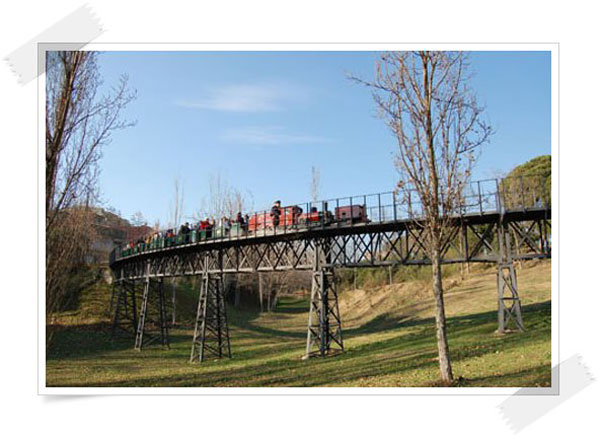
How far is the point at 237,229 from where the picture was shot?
23.7 metres

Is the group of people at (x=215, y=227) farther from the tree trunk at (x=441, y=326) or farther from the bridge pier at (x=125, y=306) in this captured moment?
the tree trunk at (x=441, y=326)

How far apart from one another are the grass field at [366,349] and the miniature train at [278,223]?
627cm

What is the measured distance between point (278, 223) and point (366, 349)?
25.4 feet

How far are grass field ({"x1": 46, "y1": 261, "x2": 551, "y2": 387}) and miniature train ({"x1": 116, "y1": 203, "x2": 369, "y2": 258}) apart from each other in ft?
20.6

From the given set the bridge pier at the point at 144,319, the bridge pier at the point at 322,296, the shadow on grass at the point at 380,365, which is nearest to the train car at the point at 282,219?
the bridge pier at the point at 322,296

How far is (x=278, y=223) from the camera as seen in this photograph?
22391 millimetres

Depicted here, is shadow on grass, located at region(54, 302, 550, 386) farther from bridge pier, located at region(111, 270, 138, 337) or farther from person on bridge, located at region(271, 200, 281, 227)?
bridge pier, located at region(111, 270, 138, 337)

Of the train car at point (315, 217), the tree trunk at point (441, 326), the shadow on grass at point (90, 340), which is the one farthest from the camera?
the shadow on grass at point (90, 340)

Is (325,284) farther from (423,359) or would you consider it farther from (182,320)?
(182,320)

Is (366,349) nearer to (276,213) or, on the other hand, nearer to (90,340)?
(276,213)

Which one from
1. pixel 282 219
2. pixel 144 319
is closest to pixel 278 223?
pixel 282 219

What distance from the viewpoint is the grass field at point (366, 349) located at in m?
14.5
